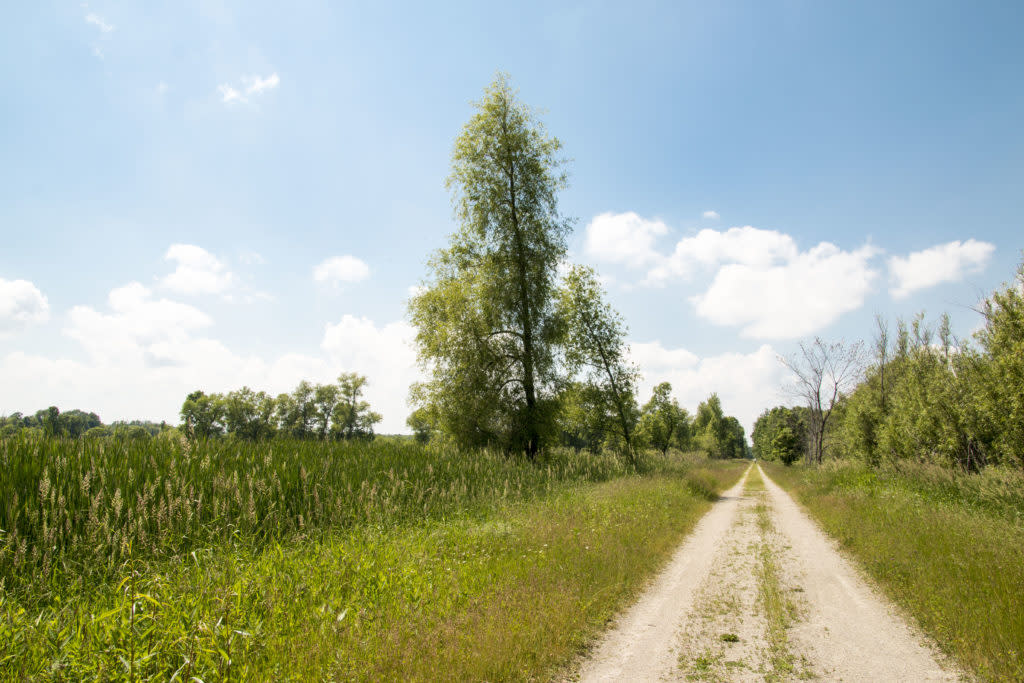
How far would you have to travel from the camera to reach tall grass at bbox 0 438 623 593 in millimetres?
5281

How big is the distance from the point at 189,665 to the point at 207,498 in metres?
4.92

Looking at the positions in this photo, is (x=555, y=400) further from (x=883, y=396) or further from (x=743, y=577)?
(x=883, y=396)

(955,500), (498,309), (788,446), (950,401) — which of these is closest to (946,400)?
(950,401)

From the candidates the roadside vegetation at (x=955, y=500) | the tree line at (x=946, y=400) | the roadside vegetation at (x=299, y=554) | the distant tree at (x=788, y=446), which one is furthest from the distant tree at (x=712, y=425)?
the roadside vegetation at (x=299, y=554)

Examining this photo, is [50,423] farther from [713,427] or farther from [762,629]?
[713,427]

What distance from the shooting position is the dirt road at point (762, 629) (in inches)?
174

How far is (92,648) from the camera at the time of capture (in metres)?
3.37

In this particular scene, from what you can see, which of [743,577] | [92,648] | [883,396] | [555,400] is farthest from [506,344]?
[883,396]

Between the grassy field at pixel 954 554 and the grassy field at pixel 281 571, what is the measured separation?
142 inches

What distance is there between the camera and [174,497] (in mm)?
6770

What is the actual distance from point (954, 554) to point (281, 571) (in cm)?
1005

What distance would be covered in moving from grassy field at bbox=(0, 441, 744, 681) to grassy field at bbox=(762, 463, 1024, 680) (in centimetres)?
359

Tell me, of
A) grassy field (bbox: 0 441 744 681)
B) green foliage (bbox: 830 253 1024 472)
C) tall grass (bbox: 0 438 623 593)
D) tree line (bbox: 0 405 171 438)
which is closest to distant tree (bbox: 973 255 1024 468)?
green foliage (bbox: 830 253 1024 472)

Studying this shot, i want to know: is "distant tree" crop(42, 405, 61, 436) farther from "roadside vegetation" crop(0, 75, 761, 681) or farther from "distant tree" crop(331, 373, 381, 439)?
"distant tree" crop(331, 373, 381, 439)
